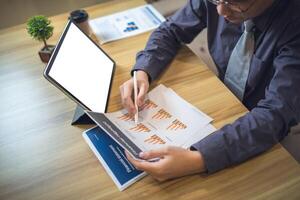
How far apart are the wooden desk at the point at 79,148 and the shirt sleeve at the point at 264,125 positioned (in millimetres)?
32

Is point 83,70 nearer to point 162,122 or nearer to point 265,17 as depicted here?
point 162,122

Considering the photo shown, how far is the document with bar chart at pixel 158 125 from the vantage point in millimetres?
882

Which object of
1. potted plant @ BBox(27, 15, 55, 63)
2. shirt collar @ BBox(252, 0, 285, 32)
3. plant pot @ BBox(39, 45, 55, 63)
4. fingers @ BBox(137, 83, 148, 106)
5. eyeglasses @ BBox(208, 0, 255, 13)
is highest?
eyeglasses @ BBox(208, 0, 255, 13)

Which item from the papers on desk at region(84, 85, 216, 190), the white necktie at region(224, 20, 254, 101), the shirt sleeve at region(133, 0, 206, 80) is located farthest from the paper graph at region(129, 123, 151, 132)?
the white necktie at region(224, 20, 254, 101)

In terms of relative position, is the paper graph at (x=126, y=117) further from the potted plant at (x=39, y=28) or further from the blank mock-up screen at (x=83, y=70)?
the potted plant at (x=39, y=28)

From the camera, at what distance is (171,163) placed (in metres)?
0.79

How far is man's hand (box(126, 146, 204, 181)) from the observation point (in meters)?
0.79

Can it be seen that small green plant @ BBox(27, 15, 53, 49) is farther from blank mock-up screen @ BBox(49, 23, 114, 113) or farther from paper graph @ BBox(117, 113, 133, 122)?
paper graph @ BBox(117, 113, 133, 122)

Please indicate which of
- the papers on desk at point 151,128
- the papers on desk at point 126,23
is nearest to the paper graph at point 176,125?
the papers on desk at point 151,128

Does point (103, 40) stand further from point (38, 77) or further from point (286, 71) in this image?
point (286, 71)

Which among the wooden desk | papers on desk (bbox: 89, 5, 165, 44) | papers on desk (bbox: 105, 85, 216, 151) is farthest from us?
papers on desk (bbox: 89, 5, 165, 44)

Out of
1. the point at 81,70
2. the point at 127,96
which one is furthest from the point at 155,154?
the point at 81,70

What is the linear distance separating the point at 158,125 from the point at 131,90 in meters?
0.16

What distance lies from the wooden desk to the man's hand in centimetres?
2
